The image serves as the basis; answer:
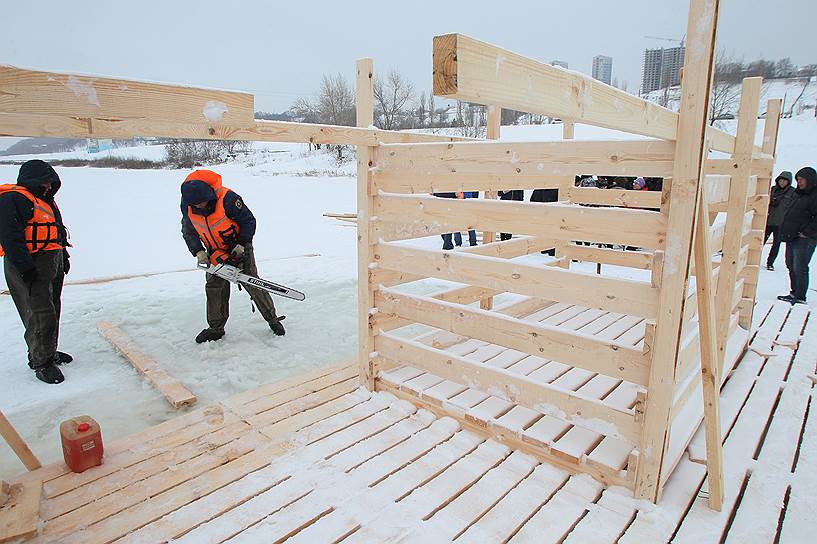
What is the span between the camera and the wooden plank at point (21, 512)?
2283 millimetres

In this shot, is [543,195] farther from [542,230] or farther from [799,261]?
[542,230]

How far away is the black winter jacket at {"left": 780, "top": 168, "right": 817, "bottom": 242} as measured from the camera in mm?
6383

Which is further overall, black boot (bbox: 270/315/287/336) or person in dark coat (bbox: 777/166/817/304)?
person in dark coat (bbox: 777/166/817/304)

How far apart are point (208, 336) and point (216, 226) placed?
1.17 m

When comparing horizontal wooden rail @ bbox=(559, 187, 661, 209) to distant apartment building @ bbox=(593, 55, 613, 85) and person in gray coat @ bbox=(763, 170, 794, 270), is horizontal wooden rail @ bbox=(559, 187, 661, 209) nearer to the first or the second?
person in gray coat @ bbox=(763, 170, 794, 270)

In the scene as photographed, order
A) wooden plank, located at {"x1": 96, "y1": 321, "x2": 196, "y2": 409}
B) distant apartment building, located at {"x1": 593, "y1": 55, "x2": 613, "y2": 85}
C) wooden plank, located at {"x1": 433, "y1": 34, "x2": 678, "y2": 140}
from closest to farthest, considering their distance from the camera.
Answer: wooden plank, located at {"x1": 433, "y1": 34, "x2": 678, "y2": 140} < wooden plank, located at {"x1": 96, "y1": 321, "x2": 196, "y2": 409} < distant apartment building, located at {"x1": 593, "y1": 55, "x2": 613, "y2": 85}

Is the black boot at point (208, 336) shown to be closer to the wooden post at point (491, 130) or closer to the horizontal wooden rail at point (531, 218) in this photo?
the horizontal wooden rail at point (531, 218)

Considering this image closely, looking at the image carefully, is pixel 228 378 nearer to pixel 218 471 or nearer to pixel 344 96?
pixel 218 471

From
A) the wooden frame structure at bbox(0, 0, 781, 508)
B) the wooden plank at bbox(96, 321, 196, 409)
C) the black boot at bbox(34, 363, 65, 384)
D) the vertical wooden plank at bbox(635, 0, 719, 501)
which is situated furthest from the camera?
the black boot at bbox(34, 363, 65, 384)

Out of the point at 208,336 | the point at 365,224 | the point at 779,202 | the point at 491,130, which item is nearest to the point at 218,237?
the point at 208,336

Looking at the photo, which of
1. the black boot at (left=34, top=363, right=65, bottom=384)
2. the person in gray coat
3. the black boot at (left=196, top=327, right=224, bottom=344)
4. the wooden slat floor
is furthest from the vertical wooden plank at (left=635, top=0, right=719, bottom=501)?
the person in gray coat

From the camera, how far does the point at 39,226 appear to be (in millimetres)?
4156

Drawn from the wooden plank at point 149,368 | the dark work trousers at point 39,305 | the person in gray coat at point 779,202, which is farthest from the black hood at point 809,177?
the dark work trousers at point 39,305

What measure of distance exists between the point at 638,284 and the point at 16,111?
9.02 ft
